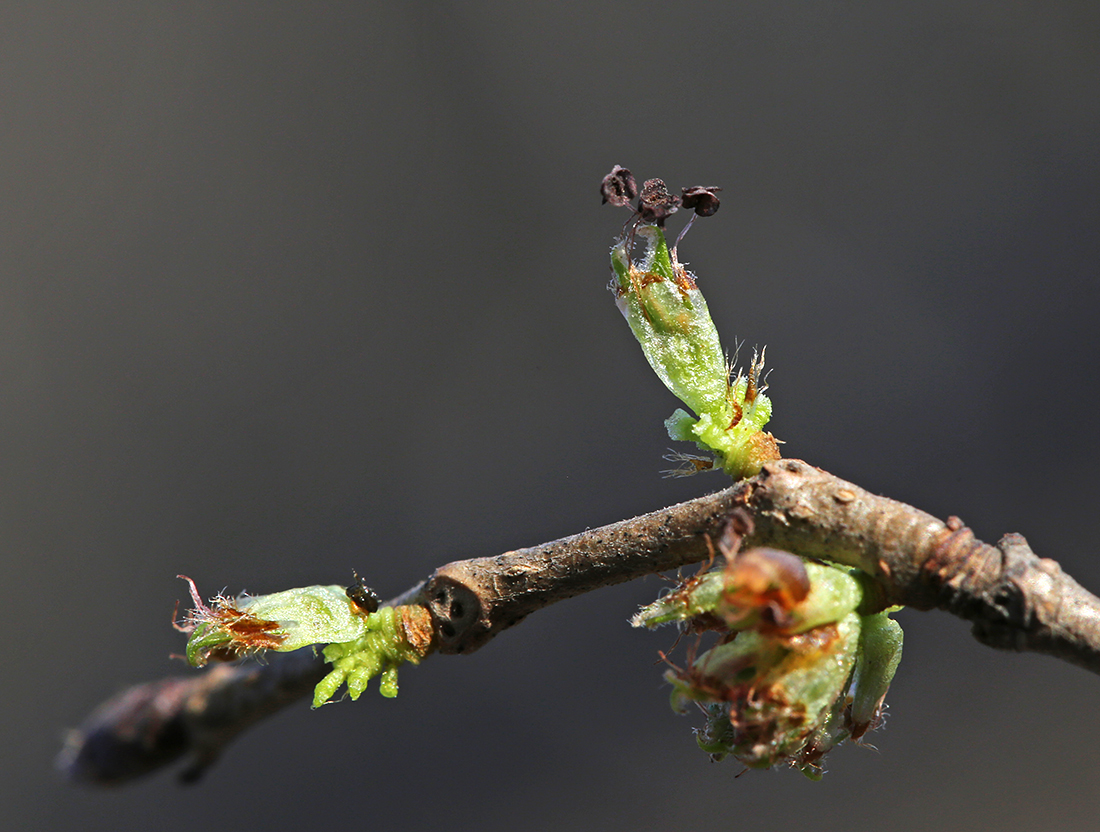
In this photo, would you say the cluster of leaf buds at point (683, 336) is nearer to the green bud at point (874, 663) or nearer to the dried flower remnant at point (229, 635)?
the green bud at point (874, 663)

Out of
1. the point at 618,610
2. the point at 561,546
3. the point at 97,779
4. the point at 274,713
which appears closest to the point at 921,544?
the point at 561,546

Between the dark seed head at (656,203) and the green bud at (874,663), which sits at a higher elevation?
the dark seed head at (656,203)

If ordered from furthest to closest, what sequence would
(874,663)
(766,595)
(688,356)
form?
1. (688,356)
2. (874,663)
3. (766,595)

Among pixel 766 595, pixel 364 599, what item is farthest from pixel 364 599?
pixel 766 595

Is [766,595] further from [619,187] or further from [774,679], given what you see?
[619,187]

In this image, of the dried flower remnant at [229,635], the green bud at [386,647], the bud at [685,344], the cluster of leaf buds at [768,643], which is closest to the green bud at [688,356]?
the bud at [685,344]

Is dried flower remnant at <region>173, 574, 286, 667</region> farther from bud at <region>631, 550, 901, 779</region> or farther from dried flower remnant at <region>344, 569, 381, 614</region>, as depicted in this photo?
bud at <region>631, 550, 901, 779</region>

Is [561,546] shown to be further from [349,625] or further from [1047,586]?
[1047,586]
